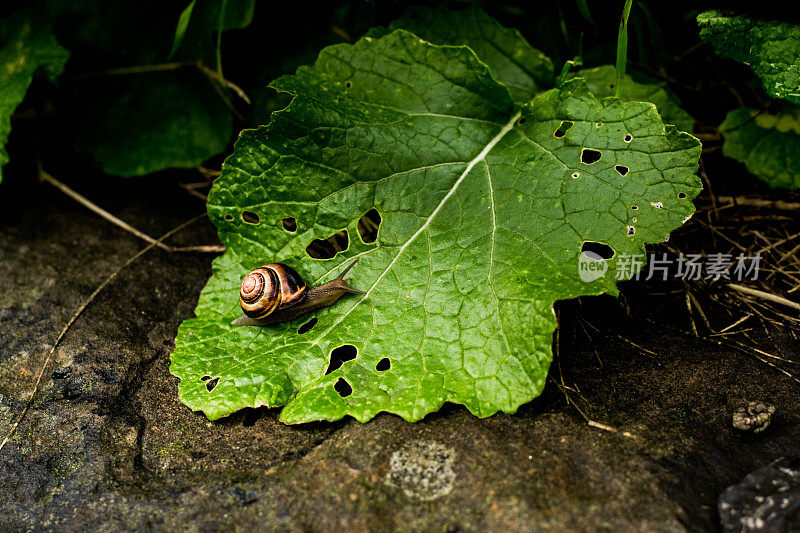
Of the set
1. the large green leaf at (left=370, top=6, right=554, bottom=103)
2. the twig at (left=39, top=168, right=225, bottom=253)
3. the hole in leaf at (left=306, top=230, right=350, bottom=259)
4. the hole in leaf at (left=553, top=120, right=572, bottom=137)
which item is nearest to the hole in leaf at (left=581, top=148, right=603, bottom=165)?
the hole in leaf at (left=553, top=120, right=572, bottom=137)

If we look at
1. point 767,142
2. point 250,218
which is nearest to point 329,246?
point 250,218

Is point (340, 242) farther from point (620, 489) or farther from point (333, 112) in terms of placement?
point (620, 489)

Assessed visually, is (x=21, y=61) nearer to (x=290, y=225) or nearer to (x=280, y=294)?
(x=290, y=225)

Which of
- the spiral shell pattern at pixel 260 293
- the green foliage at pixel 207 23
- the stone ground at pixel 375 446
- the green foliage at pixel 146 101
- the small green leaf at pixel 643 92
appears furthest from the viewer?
the green foliage at pixel 146 101

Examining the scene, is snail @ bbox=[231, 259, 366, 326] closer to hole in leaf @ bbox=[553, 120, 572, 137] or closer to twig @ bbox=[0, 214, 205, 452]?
twig @ bbox=[0, 214, 205, 452]

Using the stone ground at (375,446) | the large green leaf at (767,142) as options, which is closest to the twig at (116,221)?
the stone ground at (375,446)

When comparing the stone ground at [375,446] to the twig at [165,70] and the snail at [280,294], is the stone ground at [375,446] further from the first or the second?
the twig at [165,70]
